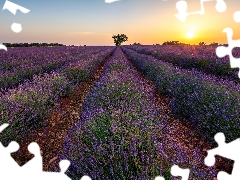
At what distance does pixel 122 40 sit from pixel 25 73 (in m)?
87.1

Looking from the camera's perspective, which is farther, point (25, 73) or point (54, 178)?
point (25, 73)

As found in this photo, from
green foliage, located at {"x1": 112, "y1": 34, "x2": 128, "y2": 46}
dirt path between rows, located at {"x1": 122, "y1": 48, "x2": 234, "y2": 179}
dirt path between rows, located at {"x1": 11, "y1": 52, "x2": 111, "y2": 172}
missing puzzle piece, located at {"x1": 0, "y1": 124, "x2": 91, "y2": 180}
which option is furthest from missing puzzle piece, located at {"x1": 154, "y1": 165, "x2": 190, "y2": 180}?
green foliage, located at {"x1": 112, "y1": 34, "x2": 128, "y2": 46}

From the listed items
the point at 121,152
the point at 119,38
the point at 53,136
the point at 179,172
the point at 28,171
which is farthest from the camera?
the point at 119,38

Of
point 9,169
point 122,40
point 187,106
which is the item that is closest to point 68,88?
point 187,106

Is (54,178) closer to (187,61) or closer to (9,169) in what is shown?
(9,169)

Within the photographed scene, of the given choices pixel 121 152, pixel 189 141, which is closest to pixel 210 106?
pixel 189 141

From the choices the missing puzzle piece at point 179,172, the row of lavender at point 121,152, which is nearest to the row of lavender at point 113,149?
the row of lavender at point 121,152

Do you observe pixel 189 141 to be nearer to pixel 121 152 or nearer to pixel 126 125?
pixel 126 125

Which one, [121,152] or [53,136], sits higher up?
[121,152]

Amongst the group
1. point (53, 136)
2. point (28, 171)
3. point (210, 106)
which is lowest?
point (53, 136)

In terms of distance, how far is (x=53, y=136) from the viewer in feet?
16.8

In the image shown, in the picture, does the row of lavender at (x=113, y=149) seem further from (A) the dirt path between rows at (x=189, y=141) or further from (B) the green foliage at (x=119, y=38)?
(B) the green foliage at (x=119, y=38)

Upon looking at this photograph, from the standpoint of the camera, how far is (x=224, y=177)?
104 inches

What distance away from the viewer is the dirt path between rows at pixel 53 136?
413 centimetres
